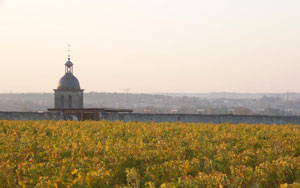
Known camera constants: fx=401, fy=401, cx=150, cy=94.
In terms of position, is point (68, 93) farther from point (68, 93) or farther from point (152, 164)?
point (152, 164)

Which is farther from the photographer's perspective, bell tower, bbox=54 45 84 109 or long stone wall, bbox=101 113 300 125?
bell tower, bbox=54 45 84 109

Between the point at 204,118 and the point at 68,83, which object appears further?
the point at 68,83

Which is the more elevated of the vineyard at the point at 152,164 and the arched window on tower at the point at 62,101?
the arched window on tower at the point at 62,101

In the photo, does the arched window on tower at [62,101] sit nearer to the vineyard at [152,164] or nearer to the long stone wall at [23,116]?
the long stone wall at [23,116]

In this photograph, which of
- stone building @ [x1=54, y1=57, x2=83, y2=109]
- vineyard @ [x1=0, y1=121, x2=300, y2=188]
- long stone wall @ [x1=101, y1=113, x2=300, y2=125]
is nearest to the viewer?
vineyard @ [x1=0, y1=121, x2=300, y2=188]

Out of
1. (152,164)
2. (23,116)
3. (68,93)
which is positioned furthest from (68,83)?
(152,164)

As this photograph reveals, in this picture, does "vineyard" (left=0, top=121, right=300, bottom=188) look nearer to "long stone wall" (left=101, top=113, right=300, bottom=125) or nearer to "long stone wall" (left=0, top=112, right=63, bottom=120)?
"long stone wall" (left=0, top=112, right=63, bottom=120)

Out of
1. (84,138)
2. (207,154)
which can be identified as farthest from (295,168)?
(84,138)

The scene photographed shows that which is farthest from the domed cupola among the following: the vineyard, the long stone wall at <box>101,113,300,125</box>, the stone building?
the vineyard

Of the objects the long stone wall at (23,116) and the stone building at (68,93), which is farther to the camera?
the stone building at (68,93)

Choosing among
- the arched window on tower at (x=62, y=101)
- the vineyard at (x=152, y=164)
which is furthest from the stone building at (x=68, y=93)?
the vineyard at (x=152, y=164)

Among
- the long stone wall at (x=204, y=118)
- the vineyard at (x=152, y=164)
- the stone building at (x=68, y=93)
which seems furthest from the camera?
the stone building at (x=68, y=93)

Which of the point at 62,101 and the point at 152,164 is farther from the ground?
the point at 62,101

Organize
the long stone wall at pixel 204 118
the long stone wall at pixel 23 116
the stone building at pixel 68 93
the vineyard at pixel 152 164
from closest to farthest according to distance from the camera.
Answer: the vineyard at pixel 152 164
the long stone wall at pixel 23 116
the long stone wall at pixel 204 118
the stone building at pixel 68 93
